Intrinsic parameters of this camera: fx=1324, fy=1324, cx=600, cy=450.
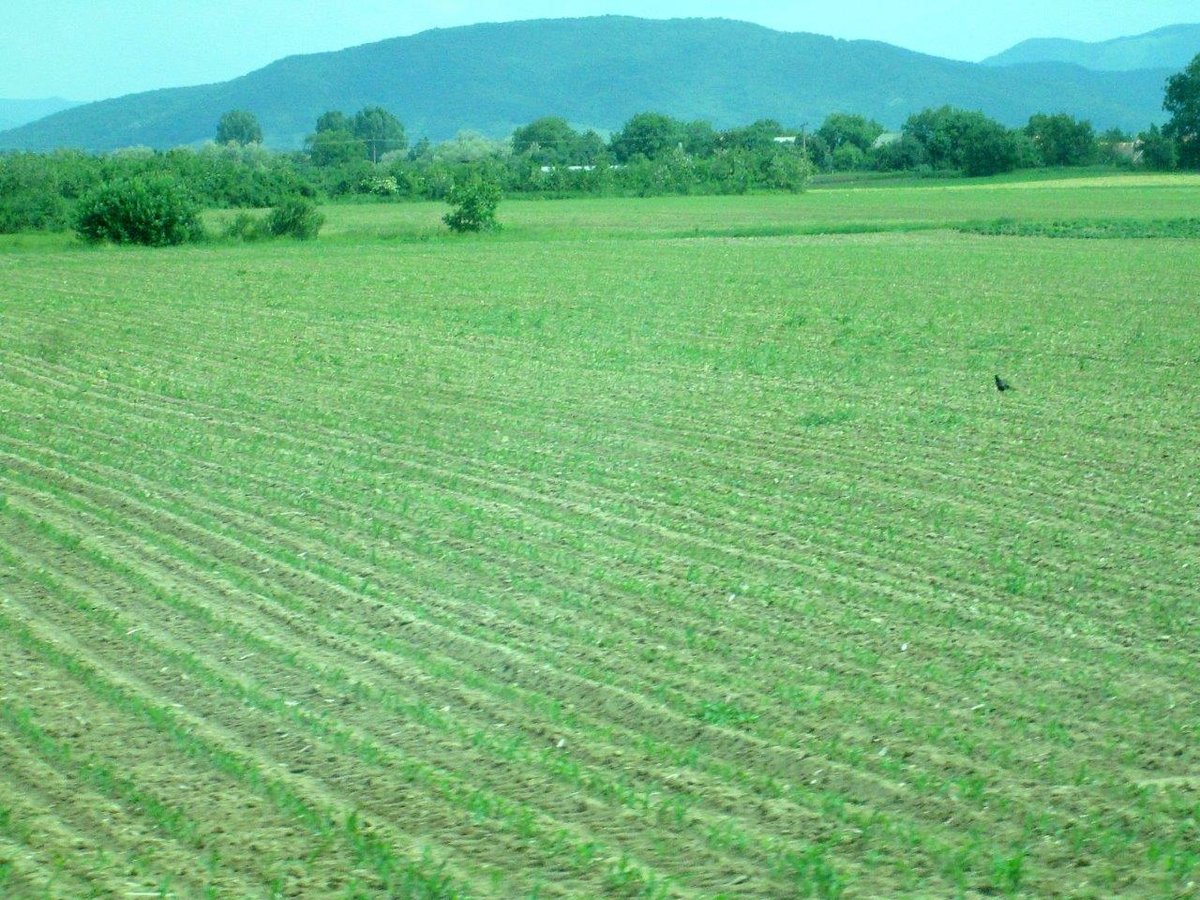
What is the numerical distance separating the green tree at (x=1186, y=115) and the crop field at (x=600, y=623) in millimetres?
94353

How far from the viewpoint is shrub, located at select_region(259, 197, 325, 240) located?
4581 cm

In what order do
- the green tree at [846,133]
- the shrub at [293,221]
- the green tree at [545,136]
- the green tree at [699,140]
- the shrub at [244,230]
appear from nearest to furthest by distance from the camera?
the shrub at [244,230] < the shrub at [293,221] < the green tree at [699,140] < the green tree at [846,133] < the green tree at [545,136]

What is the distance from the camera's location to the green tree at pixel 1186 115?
102 m

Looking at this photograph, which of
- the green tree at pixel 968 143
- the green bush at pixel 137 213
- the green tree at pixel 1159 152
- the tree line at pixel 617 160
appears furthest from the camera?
the green tree at pixel 968 143

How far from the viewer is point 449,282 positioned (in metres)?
28.7

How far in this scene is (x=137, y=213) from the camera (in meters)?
42.0

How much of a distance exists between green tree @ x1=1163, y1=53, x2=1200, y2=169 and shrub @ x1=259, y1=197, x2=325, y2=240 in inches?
3097

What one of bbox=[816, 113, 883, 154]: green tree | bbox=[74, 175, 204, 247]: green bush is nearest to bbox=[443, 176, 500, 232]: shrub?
bbox=[74, 175, 204, 247]: green bush

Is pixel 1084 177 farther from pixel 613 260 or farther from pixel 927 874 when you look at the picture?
pixel 927 874

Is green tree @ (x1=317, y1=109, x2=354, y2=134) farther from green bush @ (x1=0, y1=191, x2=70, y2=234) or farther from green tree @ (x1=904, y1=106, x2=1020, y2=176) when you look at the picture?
green bush @ (x1=0, y1=191, x2=70, y2=234)

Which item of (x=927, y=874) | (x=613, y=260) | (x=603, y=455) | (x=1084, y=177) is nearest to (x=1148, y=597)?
(x=927, y=874)

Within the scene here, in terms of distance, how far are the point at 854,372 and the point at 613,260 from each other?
65.5ft

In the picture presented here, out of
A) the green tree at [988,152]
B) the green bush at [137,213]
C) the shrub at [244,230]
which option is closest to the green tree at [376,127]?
the green tree at [988,152]

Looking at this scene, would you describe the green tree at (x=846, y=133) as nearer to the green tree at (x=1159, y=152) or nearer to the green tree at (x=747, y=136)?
the green tree at (x=747, y=136)
